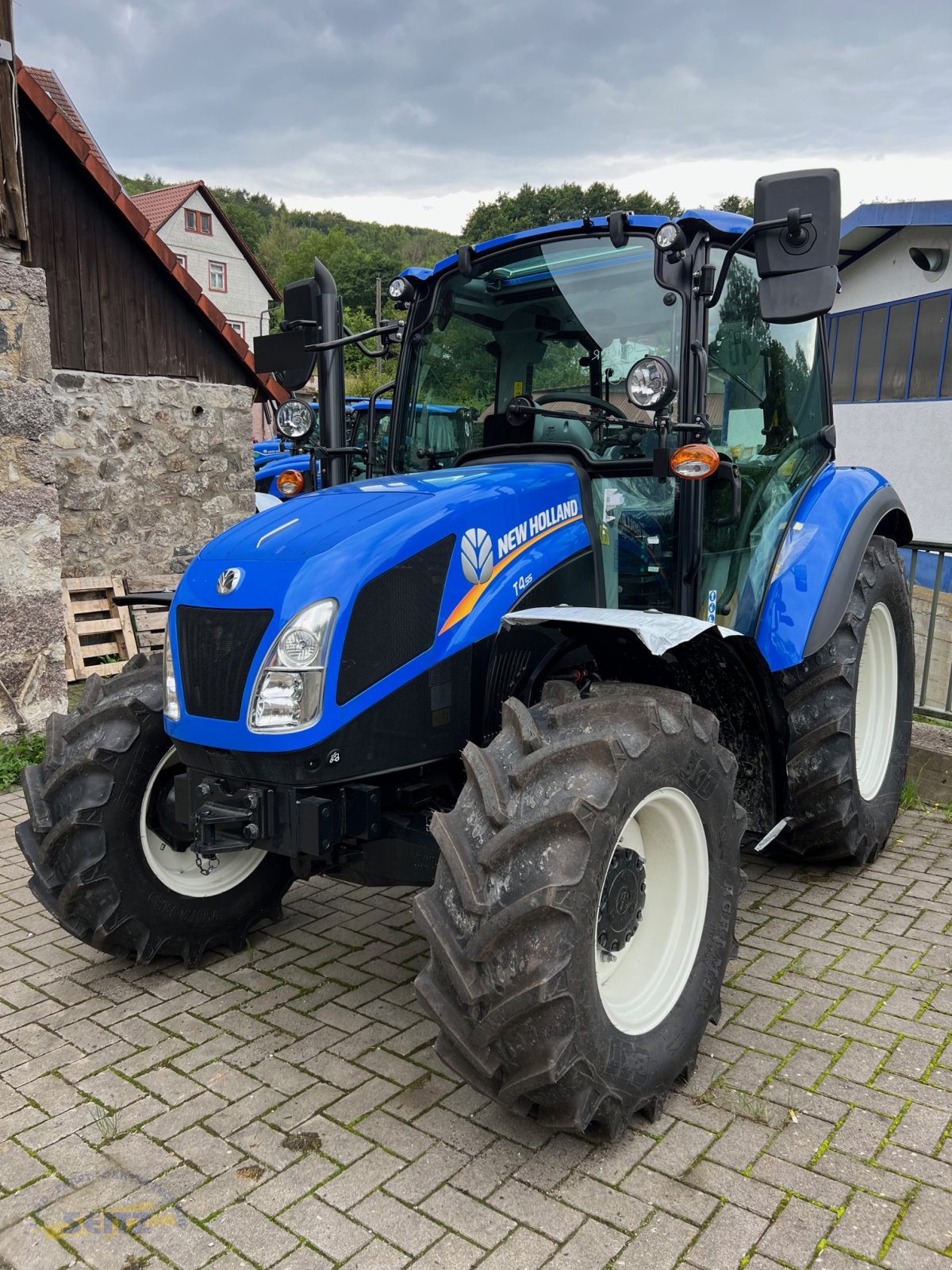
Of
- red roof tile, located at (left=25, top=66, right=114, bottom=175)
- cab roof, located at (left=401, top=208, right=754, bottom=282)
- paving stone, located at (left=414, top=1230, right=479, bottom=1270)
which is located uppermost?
red roof tile, located at (left=25, top=66, right=114, bottom=175)

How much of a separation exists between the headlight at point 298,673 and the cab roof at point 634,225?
1533 millimetres

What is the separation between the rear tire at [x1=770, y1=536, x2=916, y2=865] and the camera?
3811 mm

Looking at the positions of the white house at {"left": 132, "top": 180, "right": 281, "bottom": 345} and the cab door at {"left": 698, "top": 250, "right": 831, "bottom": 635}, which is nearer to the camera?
the cab door at {"left": 698, "top": 250, "right": 831, "bottom": 635}

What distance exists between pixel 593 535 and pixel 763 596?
84 cm

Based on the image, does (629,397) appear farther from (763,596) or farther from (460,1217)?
(460,1217)

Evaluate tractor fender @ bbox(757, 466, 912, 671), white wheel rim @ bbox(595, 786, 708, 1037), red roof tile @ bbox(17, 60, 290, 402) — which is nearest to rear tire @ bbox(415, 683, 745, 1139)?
white wheel rim @ bbox(595, 786, 708, 1037)

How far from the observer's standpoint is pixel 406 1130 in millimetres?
2631

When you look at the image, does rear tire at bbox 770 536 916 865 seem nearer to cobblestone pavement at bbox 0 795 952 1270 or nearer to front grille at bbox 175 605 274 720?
cobblestone pavement at bbox 0 795 952 1270

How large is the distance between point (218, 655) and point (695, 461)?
144 centimetres

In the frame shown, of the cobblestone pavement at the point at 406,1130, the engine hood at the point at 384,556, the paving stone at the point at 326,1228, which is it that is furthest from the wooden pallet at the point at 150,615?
the paving stone at the point at 326,1228

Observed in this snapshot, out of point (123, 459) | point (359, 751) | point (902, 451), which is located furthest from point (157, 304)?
point (902, 451)

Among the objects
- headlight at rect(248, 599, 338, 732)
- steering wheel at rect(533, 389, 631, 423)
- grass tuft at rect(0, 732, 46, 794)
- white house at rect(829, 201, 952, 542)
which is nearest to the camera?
headlight at rect(248, 599, 338, 732)

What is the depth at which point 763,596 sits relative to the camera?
150 inches

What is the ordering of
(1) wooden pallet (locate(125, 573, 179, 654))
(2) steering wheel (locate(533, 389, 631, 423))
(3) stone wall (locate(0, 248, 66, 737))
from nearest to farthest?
(2) steering wheel (locate(533, 389, 631, 423))
(3) stone wall (locate(0, 248, 66, 737))
(1) wooden pallet (locate(125, 573, 179, 654))
